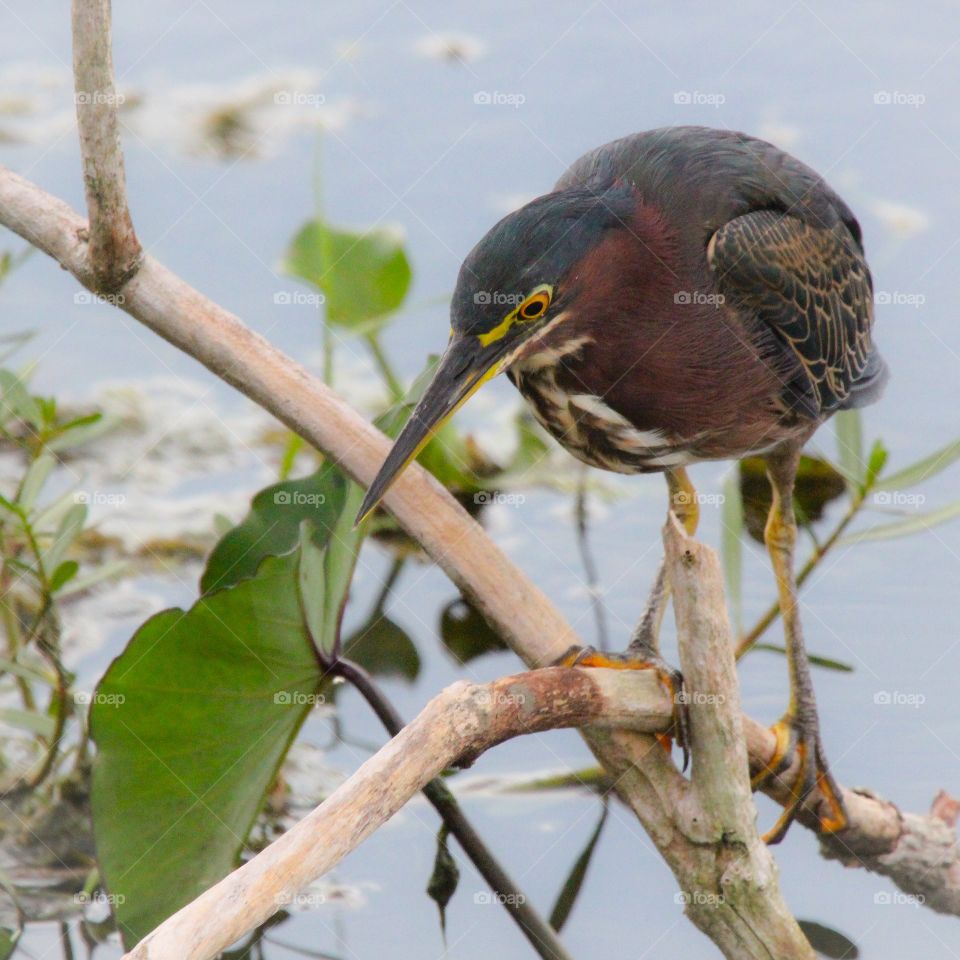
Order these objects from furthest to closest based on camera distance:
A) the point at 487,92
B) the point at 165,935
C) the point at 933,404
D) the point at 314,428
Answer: the point at 487,92, the point at 933,404, the point at 314,428, the point at 165,935

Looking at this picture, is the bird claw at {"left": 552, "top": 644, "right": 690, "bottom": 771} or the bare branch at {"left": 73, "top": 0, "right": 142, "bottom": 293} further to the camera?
the bird claw at {"left": 552, "top": 644, "right": 690, "bottom": 771}

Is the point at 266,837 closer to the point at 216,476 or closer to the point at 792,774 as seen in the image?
the point at 792,774

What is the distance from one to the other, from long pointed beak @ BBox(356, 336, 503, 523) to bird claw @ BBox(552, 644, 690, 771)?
60 centimetres

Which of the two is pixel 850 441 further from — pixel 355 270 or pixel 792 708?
pixel 355 270

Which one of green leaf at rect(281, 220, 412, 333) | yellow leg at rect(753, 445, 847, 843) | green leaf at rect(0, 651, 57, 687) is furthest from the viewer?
green leaf at rect(281, 220, 412, 333)

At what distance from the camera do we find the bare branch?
260 centimetres

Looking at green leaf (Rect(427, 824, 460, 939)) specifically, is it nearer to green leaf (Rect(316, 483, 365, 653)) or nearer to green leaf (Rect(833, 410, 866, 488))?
green leaf (Rect(316, 483, 365, 653))

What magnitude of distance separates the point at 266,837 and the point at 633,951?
37.5 inches

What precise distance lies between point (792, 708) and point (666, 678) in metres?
0.86

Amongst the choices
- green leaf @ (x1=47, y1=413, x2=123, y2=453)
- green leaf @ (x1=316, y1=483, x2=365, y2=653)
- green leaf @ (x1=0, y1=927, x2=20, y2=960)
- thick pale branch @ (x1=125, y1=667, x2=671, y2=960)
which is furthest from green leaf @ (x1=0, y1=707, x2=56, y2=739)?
thick pale branch @ (x1=125, y1=667, x2=671, y2=960)

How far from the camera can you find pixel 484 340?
9.06 feet

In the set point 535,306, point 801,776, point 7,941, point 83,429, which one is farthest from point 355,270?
point 7,941

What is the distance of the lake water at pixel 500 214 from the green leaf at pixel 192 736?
475 mm

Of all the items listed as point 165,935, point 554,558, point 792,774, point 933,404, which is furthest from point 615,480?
point 165,935
